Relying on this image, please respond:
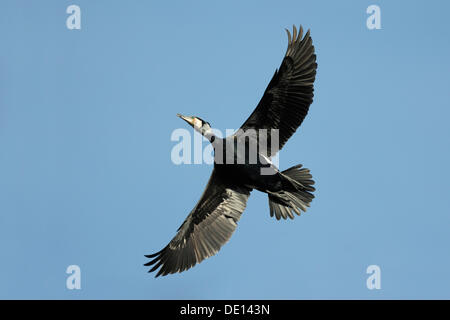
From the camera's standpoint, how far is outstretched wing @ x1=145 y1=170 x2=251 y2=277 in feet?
39.4

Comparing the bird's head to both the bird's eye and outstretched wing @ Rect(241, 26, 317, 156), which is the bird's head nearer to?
the bird's eye

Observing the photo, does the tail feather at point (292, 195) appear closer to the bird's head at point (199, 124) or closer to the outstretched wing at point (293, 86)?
the outstretched wing at point (293, 86)

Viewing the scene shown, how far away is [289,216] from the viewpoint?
11.9 meters

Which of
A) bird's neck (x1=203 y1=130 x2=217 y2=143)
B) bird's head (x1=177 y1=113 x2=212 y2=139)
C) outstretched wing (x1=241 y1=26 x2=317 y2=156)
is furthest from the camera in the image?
bird's head (x1=177 y1=113 x2=212 y2=139)

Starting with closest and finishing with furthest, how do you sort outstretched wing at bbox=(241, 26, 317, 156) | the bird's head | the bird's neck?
outstretched wing at bbox=(241, 26, 317, 156) < the bird's neck < the bird's head

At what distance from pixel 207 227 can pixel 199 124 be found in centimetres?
172

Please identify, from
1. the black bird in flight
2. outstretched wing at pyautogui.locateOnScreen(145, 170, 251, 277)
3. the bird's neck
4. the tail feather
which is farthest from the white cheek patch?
the tail feather

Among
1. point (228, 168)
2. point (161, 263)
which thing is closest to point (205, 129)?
point (228, 168)

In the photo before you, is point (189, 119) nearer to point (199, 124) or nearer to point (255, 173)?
point (199, 124)

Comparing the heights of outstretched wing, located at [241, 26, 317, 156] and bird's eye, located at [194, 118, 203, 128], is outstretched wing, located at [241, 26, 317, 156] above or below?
above

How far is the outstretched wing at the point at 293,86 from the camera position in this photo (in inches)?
456

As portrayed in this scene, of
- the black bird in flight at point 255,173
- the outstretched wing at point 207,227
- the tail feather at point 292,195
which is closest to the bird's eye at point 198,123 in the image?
the black bird in flight at point 255,173

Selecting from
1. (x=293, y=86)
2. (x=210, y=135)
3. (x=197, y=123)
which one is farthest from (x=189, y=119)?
(x=293, y=86)

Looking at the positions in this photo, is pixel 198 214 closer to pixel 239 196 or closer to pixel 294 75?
pixel 239 196
